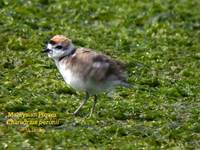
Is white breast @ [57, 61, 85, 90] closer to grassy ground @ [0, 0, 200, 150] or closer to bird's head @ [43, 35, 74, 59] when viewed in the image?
bird's head @ [43, 35, 74, 59]

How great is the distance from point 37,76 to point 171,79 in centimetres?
216

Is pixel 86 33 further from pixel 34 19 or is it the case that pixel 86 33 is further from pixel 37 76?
pixel 37 76

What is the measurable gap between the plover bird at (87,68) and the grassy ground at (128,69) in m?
0.52

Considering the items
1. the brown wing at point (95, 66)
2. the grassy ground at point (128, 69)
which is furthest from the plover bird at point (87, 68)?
the grassy ground at point (128, 69)

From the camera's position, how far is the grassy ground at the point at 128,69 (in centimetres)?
973

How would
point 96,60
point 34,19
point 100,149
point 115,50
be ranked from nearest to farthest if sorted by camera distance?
point 100,149 < point 96,60 < point 115,50 < point 34,19

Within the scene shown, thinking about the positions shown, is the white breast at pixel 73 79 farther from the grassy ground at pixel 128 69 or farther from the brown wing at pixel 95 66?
the grassy ground at pixel 128 69

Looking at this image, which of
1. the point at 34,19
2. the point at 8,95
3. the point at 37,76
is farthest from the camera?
the point at 34,19

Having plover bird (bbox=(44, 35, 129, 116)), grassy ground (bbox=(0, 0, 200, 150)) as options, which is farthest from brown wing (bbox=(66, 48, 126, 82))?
grassy ground (bbox=(0, 0, 200, 150))

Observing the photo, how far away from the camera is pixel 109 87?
10102mm

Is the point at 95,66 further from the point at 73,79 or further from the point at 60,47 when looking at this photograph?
the point at 60,47

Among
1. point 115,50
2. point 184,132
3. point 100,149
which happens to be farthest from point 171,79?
point 100,149

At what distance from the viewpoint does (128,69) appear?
12.6 meters

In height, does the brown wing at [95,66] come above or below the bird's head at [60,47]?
below
